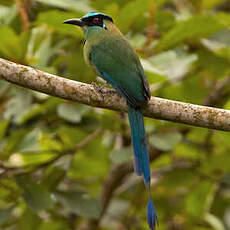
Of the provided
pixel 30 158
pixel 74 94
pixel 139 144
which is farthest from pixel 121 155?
pixel 74 94

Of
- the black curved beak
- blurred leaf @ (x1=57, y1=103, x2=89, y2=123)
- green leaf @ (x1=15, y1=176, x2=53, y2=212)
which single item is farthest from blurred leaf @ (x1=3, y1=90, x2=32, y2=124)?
the black curved beak

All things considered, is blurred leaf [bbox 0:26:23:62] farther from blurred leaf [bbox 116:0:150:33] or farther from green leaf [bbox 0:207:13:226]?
green leaf [bbox 0:207:13:226]

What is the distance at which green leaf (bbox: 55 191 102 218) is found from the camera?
2893 mm

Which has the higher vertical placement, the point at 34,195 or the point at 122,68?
the point at 122,68

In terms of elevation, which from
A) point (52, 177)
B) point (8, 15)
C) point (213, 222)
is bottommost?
point (213, 222)

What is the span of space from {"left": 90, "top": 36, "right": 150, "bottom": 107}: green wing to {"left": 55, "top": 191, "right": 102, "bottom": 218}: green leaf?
2.26 ft

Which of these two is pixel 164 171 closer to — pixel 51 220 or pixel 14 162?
pixel 51 220

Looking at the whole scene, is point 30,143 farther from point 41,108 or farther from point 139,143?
point 139,143

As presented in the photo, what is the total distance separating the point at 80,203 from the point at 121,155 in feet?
1.12

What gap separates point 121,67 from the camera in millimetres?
2664

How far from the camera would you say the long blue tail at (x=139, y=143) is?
2480mm

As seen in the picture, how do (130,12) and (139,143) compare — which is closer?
(139,143)

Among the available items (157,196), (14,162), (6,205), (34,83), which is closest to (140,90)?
(34,83)

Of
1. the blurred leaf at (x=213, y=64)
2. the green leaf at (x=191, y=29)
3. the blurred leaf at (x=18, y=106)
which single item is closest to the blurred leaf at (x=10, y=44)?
the blurred leaf at (x=18, y=106)
